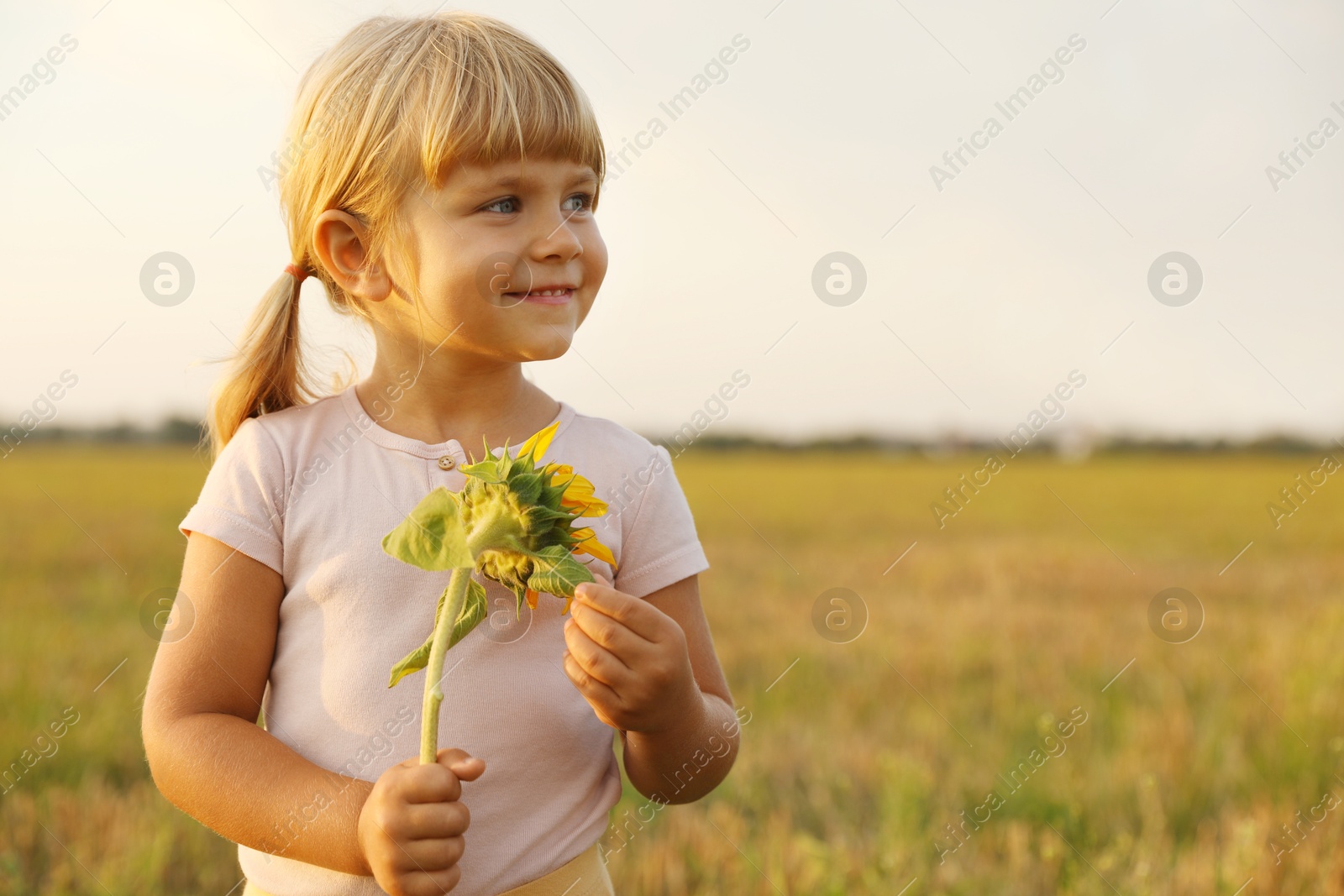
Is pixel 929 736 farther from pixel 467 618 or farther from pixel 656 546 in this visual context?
pixel 467 618

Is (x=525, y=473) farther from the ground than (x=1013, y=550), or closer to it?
farther from the ground

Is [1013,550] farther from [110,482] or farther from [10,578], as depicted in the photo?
[110,482]

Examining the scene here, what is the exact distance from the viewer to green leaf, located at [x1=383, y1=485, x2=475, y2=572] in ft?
4.17

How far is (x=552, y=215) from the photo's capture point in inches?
68.8

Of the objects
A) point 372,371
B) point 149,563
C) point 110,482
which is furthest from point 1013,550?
point 110,482

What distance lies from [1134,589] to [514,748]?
8.40 m

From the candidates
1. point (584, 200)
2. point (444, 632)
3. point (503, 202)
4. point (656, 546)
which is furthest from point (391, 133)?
point (444, 632)

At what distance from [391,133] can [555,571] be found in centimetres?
92

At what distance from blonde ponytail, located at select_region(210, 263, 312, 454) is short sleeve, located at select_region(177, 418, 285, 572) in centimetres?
21

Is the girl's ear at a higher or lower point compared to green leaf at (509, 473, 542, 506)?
lower

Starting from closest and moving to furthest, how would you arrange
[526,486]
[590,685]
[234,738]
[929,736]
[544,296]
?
[526,486] < [590,685] < [234,738] < [544,296] < [929,736]

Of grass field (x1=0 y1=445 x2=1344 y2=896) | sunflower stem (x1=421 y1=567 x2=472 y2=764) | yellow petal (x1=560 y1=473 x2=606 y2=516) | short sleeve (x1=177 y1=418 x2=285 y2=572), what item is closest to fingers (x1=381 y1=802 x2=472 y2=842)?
sunflower stem (x1=421 y1=567 x2=472 y2=764)

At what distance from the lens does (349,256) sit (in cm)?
195

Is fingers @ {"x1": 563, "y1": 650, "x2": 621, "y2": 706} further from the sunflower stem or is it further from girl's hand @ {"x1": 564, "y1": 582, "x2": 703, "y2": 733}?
the sunflower stem
